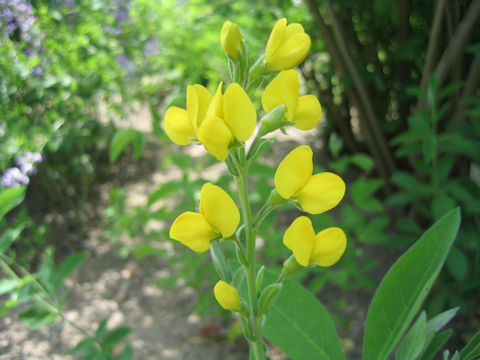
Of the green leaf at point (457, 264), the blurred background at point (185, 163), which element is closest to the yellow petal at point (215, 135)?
the blurred background at point (185, 163)

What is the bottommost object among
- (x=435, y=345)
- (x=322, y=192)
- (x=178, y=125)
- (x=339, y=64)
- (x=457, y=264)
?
(x=457, y=264)

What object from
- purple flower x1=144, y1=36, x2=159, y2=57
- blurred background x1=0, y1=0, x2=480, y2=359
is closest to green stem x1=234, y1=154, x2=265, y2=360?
blurred background x1=0, y1=0, x2=480, y2=359

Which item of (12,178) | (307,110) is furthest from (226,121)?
(12,178)

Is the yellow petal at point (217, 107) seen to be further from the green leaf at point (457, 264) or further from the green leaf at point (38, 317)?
the green leaf at point (457, 264)

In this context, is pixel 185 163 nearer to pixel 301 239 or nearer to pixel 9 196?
pixel 9 196

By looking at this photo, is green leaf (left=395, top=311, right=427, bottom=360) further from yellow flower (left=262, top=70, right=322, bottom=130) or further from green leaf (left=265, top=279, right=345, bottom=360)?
yellow flower (left=262, top=70, right=322, bottom=130)

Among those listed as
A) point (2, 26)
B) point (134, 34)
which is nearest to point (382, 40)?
point (134, 34)
